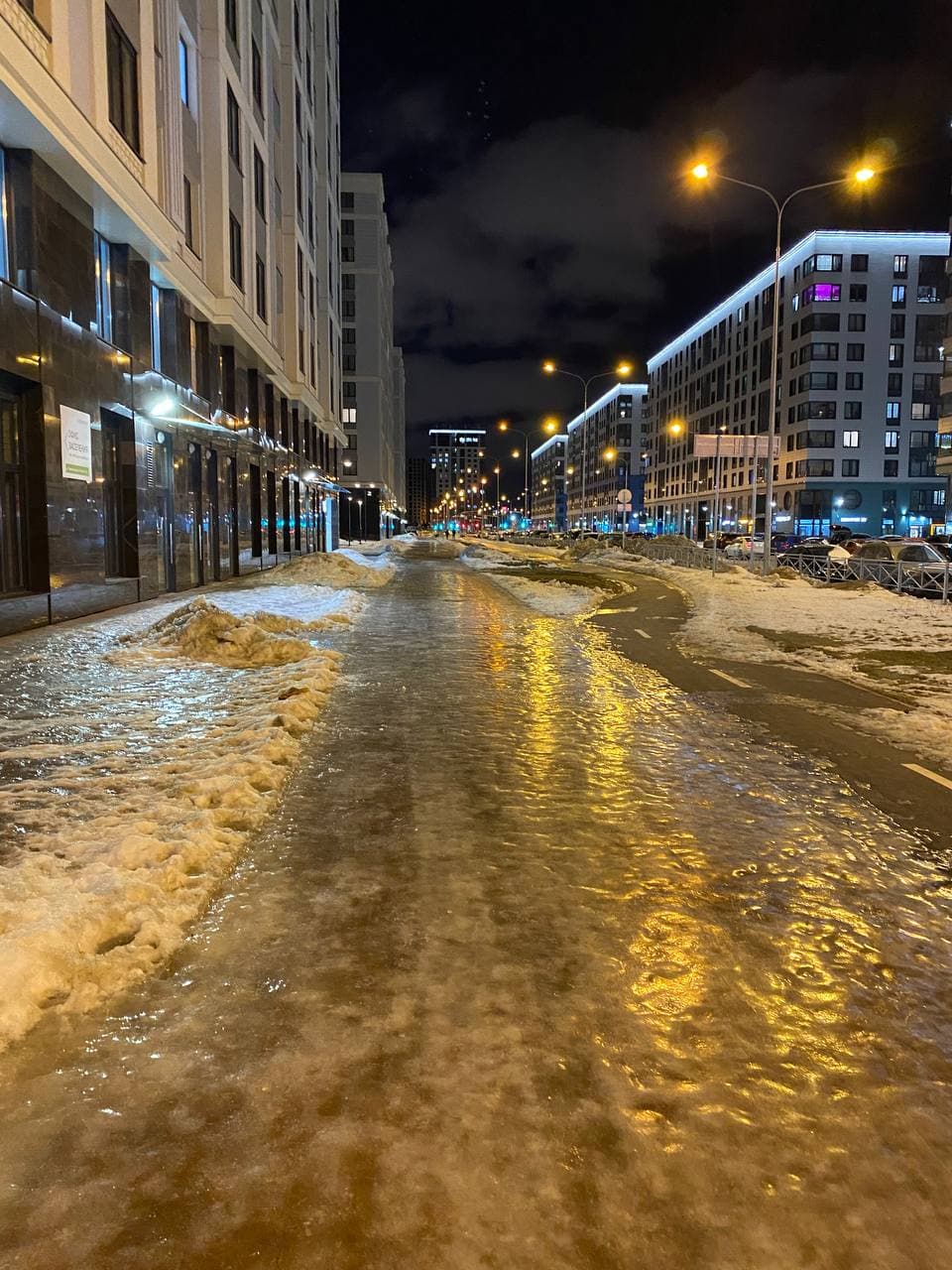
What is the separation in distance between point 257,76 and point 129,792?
34.6 meters

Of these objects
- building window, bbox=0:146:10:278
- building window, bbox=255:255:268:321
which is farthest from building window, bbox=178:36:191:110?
building window, bbox=0:146:10:278

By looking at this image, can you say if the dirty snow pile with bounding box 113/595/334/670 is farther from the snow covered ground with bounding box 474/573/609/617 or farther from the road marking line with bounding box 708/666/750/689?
the snow covered ground with bounding box 474/573/609/617

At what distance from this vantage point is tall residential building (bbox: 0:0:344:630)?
46.6 ft

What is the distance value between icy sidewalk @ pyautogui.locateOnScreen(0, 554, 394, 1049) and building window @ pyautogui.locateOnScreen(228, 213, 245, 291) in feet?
63.5

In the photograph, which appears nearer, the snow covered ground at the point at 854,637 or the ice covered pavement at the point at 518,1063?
the ice covered pavement at the point at 518,1063

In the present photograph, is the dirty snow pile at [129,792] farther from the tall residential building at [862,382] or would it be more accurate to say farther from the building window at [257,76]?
the tall residential building at [862,382]

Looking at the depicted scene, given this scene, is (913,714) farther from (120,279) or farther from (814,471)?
(814,471)

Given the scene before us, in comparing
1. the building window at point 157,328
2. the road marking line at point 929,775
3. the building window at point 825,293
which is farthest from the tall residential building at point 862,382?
the road marking line at point 929,775

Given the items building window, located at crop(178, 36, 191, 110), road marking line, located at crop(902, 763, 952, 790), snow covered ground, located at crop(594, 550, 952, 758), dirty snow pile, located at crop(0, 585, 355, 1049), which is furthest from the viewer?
building window, located at crop(178, 36, 191, 110)

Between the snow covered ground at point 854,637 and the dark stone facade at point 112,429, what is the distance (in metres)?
11.4

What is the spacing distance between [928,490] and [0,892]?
9814 cm

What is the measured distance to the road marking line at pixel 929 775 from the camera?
6.51m

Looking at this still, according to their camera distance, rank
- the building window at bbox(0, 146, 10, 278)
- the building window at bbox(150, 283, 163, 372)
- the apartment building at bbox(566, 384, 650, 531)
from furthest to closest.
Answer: the apartment building at bbox(566, 384, 650, 531)
the building window at bbox(150, 283, 163, 372)
the building window at bbox(0, 146, 10, 278)

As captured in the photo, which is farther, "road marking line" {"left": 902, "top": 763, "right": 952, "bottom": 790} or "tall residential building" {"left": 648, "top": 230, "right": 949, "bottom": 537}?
"tall residential building" {"left": 648, "top": 230, "right": 949, "bottom": 537}
